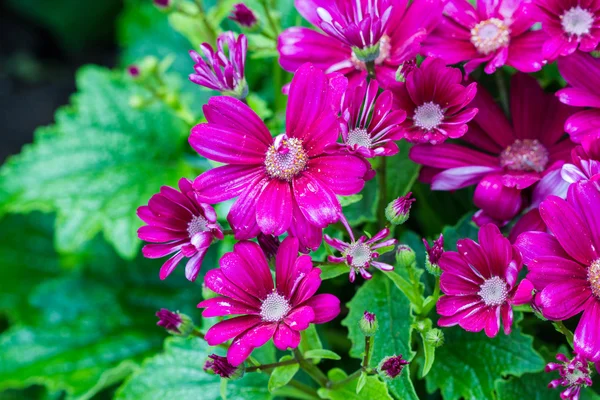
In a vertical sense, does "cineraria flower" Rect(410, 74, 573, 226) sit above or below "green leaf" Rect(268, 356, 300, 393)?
above

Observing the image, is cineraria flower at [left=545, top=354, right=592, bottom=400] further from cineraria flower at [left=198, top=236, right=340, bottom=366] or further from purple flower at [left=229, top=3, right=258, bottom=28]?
purple flower at [left=229, top=3, right=258, bottom=28]

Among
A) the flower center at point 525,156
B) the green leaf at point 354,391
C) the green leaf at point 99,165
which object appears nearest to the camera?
the green leaf at point 354,391

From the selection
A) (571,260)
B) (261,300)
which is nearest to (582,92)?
(571,260)

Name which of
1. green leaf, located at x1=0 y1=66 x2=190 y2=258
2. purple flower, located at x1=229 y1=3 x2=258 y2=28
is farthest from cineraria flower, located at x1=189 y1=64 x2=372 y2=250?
green leaf, located at x1=0 y1=66 x2=190 y2=258

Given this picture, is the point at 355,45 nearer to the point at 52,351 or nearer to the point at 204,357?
the point at 204,357

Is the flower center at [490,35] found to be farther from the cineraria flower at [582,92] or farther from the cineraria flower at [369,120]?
the cineraria flower at [369,120]

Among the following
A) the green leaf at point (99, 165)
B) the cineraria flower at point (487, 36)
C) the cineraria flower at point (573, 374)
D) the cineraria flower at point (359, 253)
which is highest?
the green leaf at point (99, 165)

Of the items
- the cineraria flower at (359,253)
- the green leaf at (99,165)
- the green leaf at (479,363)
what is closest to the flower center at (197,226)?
the cineraria flower at (359,253)

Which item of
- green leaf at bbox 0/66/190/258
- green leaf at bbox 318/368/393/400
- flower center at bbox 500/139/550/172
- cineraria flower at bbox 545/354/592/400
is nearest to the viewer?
cineraria flower at bbox 545/354/592/400

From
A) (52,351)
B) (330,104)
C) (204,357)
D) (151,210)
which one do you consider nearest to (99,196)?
(52,351)
